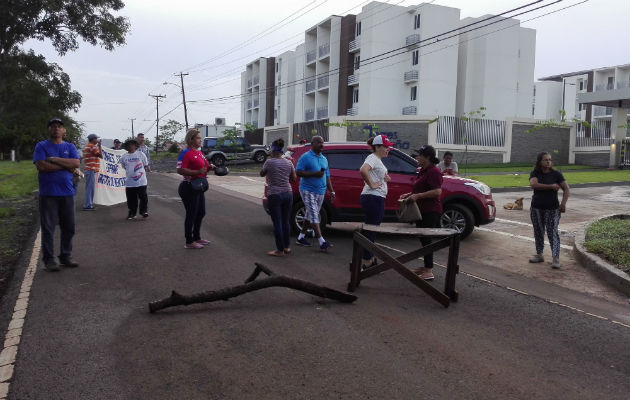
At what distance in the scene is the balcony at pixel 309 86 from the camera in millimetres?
56006

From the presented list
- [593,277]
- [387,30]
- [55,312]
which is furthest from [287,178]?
[387,30]

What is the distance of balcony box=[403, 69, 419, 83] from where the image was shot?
4516cm

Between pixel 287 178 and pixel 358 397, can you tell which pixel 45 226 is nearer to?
pixel 287 178

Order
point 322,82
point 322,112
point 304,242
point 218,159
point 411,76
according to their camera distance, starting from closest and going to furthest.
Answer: point 304,242 → point 218,159 → point 411,76 → point 322,82 → point 322,112

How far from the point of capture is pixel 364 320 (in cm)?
507

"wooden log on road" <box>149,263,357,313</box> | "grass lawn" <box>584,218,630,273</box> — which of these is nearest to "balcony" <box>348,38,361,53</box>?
"grass lawn" <box>584,218,630,273</box>

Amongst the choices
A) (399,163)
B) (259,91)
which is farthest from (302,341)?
(259,91)

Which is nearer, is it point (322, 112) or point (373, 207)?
point (373, 207)

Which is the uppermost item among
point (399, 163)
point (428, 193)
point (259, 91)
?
point (259, 91)

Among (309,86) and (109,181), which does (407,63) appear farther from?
(109,181)

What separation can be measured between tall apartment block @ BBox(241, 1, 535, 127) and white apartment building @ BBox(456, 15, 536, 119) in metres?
0.09

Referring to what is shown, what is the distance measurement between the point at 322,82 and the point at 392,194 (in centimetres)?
4571

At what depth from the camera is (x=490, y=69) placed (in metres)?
47.1

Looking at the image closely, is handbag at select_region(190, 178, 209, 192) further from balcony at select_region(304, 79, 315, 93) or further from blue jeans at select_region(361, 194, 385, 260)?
balcony at select_region(304, 79, 315, 93)
